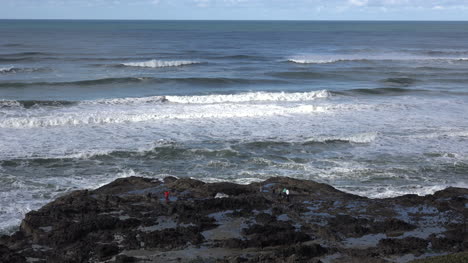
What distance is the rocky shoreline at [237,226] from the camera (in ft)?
44.6

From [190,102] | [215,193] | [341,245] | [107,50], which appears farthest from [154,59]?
[341,245]

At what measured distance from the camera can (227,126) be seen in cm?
3000

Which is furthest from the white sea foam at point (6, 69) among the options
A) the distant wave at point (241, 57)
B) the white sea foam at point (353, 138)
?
the white sea foam at point (353, 138)

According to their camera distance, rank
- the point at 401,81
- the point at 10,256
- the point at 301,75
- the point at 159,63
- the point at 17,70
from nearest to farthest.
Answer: the point at 10,256
the point at 401,81
the point at 17,70
the point at 301,75
the point at 159,63

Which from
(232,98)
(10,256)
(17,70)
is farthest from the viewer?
(17,70)

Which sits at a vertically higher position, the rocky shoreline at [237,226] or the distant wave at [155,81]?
the distant wave at [155,81]

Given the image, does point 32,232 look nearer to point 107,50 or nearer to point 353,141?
point 353,141

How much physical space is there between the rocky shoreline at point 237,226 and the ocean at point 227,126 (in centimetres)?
195

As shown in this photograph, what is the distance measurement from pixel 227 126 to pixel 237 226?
14.9 meters

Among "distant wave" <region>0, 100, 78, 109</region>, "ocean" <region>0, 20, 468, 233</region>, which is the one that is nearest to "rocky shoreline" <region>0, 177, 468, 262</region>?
"ocean" <region>0, 20, 468, 233</region>

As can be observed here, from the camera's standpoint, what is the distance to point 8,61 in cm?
5838

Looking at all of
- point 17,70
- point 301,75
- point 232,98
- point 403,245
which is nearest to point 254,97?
point 232,98

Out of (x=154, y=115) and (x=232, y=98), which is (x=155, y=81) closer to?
(x=232, y=98)

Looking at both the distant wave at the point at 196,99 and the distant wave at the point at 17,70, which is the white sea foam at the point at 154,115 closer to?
the distant wave at the point at 196,99
